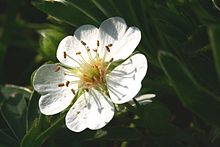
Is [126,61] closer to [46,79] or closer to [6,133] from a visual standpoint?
[46,79]

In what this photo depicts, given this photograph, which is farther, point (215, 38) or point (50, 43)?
point (50, 43)

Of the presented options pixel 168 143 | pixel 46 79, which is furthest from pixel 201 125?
pixel 46 79

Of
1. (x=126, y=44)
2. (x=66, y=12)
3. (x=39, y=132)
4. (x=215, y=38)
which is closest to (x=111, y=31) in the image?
(x=126, y=44)

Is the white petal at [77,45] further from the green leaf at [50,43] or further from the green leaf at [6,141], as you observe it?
the green leaf at [6,141]

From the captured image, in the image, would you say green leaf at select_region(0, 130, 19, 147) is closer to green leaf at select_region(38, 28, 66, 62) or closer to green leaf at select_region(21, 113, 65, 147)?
green leaf at select_region(21, 113, 65, 147)

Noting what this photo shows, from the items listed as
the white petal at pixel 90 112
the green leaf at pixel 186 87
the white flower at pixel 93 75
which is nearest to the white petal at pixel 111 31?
the white flower at pixel 93 75

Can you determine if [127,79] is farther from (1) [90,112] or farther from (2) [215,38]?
(2) [215,38]
